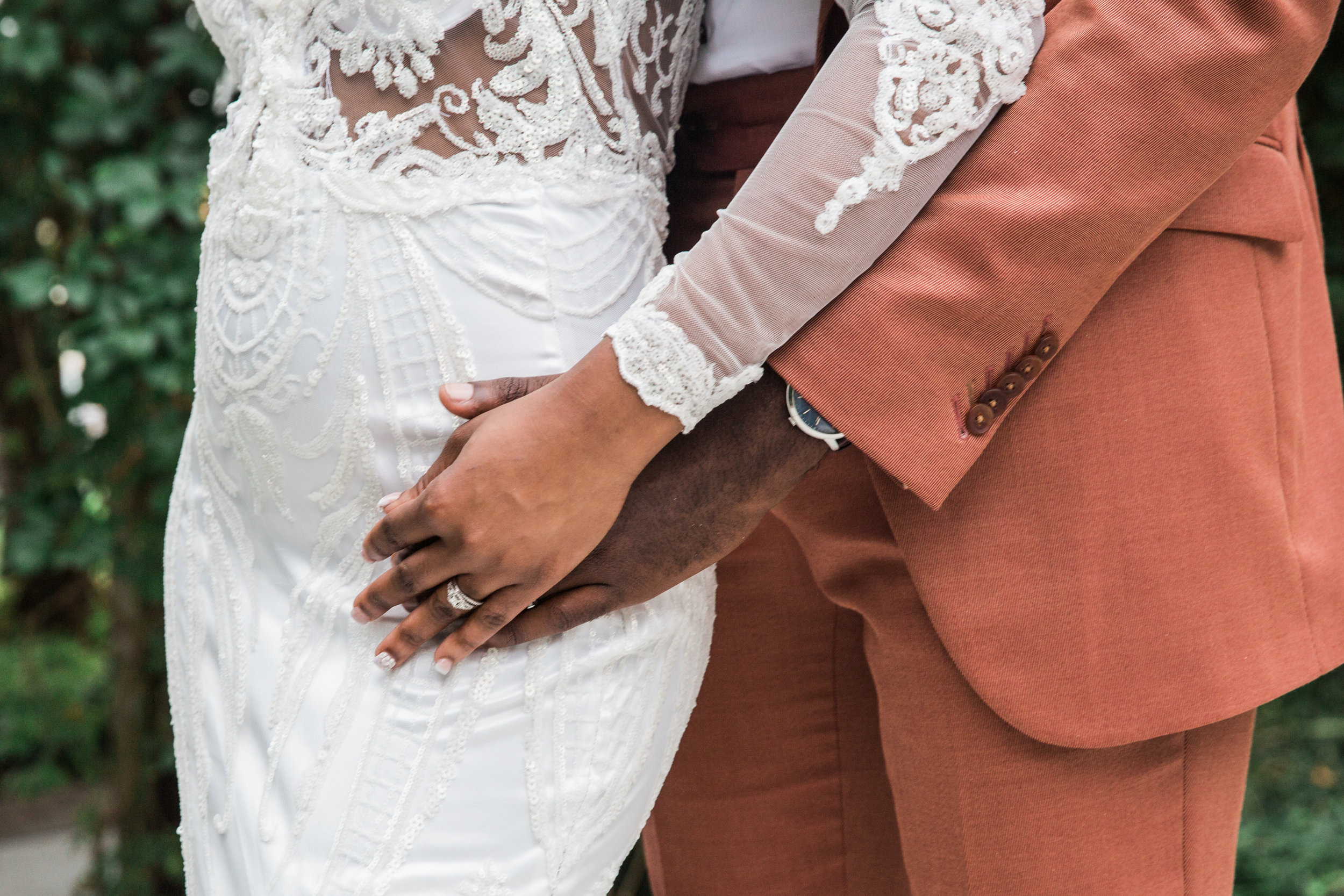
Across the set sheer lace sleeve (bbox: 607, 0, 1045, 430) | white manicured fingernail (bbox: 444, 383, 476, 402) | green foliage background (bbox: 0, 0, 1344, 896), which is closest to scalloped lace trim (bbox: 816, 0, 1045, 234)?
sheer lace sleeve (bbox: 607, 0, 1045, 430)

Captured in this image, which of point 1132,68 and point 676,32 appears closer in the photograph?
point 1132,68

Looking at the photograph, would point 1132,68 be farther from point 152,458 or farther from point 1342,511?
point 152,458

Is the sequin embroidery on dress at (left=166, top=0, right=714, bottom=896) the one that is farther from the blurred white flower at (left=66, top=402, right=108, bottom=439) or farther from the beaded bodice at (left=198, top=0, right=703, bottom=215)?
the blurred white flower at (left=66, top=402, right=108, bottom=439)

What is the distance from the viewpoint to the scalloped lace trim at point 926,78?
28.2 inches

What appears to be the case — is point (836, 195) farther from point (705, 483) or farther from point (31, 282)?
point (31, 282)

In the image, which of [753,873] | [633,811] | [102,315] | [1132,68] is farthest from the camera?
[102,315]

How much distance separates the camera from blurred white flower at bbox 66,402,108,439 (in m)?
2.12

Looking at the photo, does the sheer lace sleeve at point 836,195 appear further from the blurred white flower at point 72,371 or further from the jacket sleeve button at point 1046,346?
the blurred white flower at point 72,371

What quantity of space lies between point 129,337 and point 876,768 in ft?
4.79

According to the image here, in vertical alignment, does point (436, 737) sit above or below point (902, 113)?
below

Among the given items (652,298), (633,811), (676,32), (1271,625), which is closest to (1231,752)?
(1271,625)

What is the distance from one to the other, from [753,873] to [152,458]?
4.72 ft

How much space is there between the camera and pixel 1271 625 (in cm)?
81

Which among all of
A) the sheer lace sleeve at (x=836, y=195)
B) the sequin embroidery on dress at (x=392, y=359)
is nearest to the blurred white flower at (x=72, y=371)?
the sequin embroidery on dress at (x=392, y=359)
